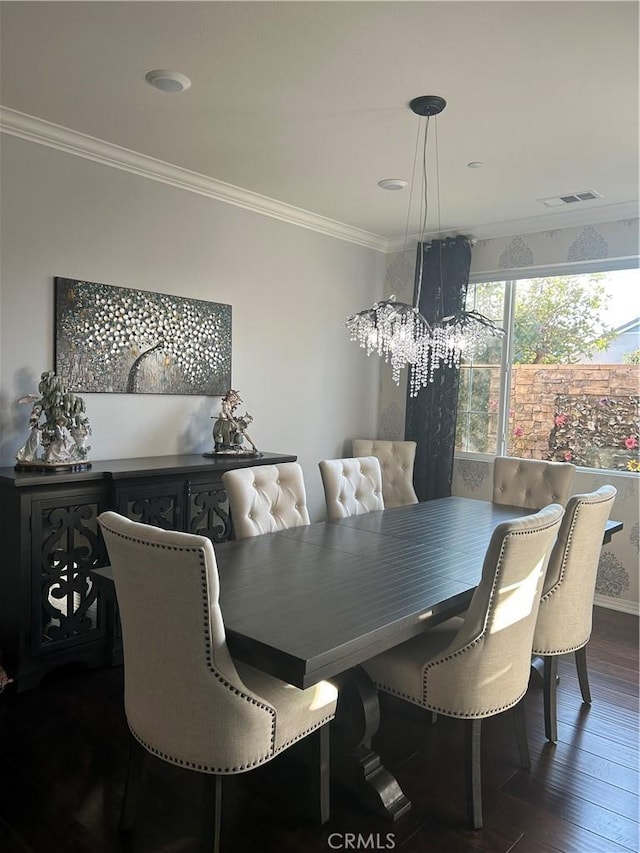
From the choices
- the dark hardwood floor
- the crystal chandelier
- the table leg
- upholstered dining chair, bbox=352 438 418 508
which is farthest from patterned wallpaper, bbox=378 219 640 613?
the table leg

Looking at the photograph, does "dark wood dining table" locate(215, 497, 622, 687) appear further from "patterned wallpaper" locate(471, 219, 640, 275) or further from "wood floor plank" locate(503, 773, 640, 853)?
"patterned wallpaper" locate(471, 219, 640, 275)

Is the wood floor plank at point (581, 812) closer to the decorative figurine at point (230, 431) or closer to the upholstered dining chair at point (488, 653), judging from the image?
the upholstered dining chair at point (488, 653)

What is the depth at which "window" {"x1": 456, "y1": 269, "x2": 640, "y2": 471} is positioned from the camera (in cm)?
434

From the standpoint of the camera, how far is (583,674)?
2.87 meters

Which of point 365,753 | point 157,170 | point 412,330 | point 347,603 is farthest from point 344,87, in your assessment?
point 365,753

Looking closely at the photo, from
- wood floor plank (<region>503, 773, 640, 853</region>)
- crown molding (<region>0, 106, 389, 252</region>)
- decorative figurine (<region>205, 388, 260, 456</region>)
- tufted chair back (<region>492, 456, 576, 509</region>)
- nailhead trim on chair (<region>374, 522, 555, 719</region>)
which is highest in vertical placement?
crown molding (<region>0, 106, 389, 252</region>)

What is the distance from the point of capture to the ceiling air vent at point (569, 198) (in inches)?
154

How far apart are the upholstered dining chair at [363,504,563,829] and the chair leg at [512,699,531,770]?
0.20 metres

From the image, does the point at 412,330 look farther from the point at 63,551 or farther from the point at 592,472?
the point at 592,472

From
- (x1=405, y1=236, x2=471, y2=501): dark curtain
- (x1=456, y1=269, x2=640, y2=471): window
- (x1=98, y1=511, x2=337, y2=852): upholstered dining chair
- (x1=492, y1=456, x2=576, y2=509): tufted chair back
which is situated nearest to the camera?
(x1=98, y1=511, x2=337, y2=852): upholstered dining chair

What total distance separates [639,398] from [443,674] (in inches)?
119

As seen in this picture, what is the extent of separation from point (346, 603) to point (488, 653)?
0.49 m

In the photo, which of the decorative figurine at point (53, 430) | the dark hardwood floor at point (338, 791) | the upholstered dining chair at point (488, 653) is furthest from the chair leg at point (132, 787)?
the decorative figurine at point (53, 430)

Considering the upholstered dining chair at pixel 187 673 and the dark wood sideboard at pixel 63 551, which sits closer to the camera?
the upholstered dining chair at pixel 187 673
